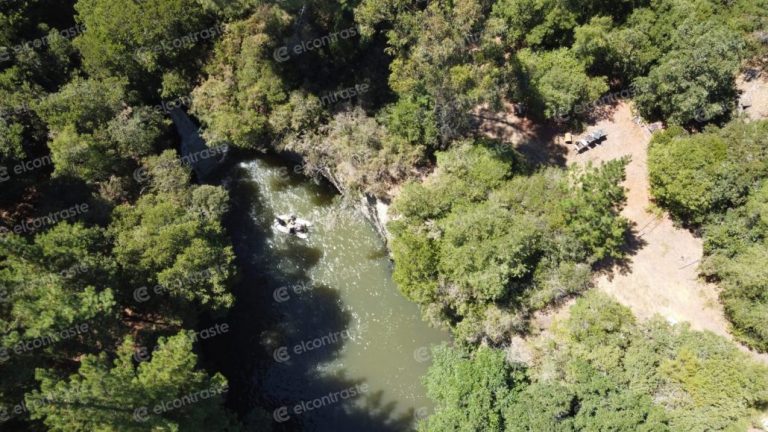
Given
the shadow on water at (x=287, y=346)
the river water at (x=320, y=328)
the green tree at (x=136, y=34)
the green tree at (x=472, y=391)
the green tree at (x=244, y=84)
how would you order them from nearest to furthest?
the green tree at (x=472, y=391)
the shadow on water at (x=287, y=346)
the river water at (x=320, y=328)
the green tree at (x=136, y=34)
the green tree at (x=244, y=84)

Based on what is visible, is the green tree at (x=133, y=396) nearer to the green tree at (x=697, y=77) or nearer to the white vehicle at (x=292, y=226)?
the white vehicle at (x=292, y=226)

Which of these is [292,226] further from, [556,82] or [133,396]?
[556,82]

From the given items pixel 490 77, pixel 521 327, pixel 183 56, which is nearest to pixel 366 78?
pixel 490 77

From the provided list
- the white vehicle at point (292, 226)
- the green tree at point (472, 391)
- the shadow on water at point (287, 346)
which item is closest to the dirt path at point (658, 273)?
the green tree at point (472, 391)

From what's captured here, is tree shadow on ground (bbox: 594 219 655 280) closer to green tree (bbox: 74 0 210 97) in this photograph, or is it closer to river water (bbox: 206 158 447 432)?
river water (bbox: 206 158 447 432)

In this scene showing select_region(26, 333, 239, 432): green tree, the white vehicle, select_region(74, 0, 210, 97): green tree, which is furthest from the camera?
the white vehicle

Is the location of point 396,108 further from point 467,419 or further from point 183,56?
point 467,419

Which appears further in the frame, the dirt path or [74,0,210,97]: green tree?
[74,0,210,97]: green tree

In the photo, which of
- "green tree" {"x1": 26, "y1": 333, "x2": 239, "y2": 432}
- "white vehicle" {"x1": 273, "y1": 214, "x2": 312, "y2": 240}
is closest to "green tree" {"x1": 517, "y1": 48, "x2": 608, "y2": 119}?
"white vehicle" {"x1": 273, "y1": 214, "x2": 312, "y2": 240}
